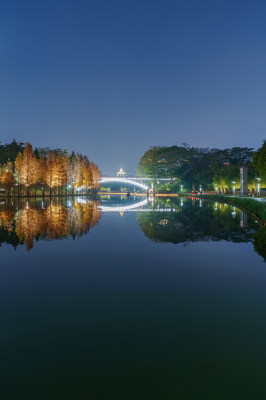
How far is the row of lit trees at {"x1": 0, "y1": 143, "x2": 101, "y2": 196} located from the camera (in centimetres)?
6303

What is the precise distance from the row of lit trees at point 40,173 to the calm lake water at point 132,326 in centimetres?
5545

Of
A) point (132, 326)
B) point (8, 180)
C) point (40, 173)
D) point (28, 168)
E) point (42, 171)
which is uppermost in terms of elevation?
point (28, 168)

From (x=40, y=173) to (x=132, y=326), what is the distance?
65.1 meters

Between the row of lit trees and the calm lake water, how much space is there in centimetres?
5545

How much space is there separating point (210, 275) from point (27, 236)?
8.65m

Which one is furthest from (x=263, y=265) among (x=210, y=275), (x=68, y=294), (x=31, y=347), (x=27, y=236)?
(x=27, y=236)

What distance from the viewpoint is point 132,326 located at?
16.1 ft

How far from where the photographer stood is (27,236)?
551 inches

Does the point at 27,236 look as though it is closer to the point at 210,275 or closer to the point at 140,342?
the point at 210,275

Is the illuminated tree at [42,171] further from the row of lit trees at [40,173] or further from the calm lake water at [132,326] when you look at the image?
the calm lake water at [132,326]

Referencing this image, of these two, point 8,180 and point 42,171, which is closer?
point 8,180

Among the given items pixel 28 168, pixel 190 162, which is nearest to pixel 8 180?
pixel 28 168

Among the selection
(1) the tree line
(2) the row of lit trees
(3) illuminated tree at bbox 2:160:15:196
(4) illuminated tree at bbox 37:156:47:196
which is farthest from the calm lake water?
(1) the tree line

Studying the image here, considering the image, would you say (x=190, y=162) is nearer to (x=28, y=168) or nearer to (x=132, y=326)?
(x=28, y=168)
